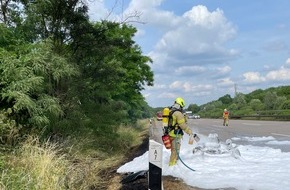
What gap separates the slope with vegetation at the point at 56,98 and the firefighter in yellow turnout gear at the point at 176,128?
7.47 ft

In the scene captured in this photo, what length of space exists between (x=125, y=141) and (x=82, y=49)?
264 inches

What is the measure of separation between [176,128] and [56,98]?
497 centimetres

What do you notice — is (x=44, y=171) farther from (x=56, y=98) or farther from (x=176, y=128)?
(x=56, y=98)

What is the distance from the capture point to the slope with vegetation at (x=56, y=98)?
386 inches

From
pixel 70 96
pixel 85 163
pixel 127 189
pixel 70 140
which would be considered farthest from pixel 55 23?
pixel 127 189

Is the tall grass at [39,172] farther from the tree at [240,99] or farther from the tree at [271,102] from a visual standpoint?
the tree at [240,99]

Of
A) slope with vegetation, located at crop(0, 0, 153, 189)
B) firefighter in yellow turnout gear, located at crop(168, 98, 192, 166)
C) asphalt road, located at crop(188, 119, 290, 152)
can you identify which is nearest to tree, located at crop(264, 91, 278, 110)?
asphalt road, located at crop(188, 119, 290, 152)

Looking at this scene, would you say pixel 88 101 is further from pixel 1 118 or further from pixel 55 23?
pixel 1 118

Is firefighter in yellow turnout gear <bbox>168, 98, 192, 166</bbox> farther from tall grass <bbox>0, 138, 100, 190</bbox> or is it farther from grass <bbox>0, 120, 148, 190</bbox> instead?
tall grass <bbox>0, 138, 100, 190</bbox>

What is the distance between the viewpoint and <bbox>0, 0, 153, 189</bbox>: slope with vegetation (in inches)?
386

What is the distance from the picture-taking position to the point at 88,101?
19719 mm

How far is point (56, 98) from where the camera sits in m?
14.0

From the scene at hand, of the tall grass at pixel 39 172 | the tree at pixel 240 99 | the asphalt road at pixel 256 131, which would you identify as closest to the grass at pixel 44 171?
the tall grass at pixel 39 172

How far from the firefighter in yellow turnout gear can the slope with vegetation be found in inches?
89.6
